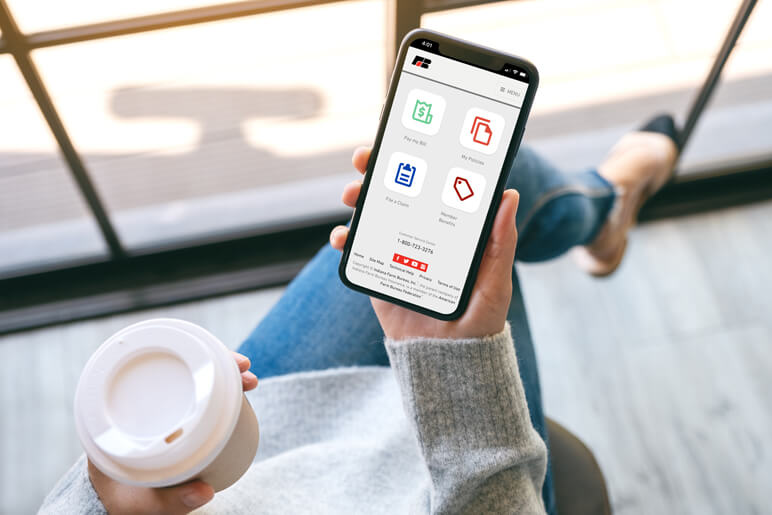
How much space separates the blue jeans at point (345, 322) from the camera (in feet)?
2.45

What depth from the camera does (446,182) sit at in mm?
621

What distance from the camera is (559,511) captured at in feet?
2.28

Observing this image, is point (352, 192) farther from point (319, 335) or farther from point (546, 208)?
point (546, 208)

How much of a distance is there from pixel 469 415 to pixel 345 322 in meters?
0.23

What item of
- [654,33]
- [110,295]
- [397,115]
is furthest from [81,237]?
[654,33]

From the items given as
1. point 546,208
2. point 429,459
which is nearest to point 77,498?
point 429,459

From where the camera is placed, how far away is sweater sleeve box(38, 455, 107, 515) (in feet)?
1.60

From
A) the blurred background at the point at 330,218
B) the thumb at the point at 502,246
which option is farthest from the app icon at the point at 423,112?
the blurred background at the point at 330,218

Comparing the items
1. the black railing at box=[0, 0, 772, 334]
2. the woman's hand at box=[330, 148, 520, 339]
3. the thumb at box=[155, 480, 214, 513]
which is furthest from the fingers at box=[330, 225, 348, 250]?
the black railing at box=[0, 0, 772, 334]

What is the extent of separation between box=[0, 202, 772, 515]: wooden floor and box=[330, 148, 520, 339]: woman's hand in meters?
0.59

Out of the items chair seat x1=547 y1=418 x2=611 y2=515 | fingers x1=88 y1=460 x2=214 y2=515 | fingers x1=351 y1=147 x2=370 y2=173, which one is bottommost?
chair seat x1=547 y1=418 x2=611 y2=515

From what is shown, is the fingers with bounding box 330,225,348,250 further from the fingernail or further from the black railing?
the black railing

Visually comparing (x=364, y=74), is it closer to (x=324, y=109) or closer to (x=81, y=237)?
(x=324, y=109)

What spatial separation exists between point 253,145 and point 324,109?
16cm
